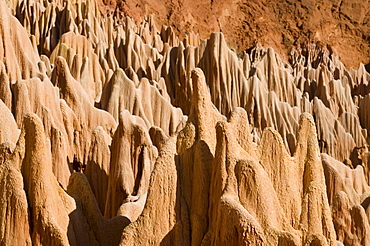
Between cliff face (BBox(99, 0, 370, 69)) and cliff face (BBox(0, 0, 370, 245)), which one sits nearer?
cliff face (BBox(0, 0, 370, 245))

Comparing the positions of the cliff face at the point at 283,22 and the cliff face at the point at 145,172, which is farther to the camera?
the cliff face at the point at 283,22

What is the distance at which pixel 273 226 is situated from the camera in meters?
7.15

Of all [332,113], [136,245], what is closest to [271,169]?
[136,245]

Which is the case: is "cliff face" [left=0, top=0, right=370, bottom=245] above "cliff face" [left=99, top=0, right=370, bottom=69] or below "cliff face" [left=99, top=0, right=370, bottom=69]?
below

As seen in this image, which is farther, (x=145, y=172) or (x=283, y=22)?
(x=283, y=22)

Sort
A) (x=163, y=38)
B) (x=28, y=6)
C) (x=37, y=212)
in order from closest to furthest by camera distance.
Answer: (x=37, y=212)
(x=28, y=6)
(x=163, y=38)

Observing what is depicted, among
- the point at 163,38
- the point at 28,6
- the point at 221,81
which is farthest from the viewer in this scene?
the point at 163,38

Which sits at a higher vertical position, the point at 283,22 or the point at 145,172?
the point at 283,22

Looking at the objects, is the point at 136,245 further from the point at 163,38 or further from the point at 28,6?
the point at 163,38

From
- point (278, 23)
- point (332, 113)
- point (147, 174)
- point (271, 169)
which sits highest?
point (278, 23)

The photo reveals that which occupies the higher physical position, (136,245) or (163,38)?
(163,38)

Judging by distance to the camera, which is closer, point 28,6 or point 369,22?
point 28,6

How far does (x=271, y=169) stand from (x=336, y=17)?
137 feet

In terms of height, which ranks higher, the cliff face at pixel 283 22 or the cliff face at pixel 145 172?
the cliff face at pixel 283 22
